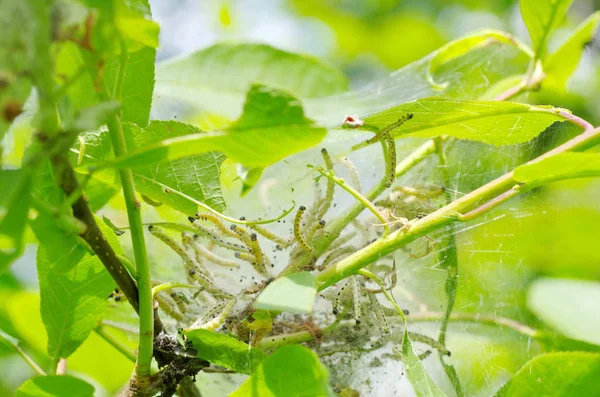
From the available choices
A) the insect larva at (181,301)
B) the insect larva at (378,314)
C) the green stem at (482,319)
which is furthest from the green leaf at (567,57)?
the insect larva at (181,301)

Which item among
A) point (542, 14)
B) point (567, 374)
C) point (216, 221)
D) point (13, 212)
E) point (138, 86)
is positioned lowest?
point (567, 374)

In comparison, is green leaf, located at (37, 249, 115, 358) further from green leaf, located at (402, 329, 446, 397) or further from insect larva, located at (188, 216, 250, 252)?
green leaf, located at (402, 329, 446, 397)

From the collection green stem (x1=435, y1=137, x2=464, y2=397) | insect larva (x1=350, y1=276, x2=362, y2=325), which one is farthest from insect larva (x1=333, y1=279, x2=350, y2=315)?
green stem (x1=435, y1=137, x2=464, y2=397)

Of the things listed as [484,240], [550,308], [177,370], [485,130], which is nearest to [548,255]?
[550,308]

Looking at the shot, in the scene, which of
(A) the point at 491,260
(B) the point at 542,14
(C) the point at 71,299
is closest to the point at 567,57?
(B) the point at 542,14

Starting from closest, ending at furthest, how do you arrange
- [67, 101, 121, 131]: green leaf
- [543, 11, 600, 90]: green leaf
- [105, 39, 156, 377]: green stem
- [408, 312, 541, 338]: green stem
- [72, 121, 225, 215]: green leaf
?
1. [67, 101, 121, 131]: green leaf
2. [105, 39, 156, 377]: green stem
3. [72, 121, 225, 215]: green leaf
4. [408, 312, 541, 338]: green stem
5. [543, 11, 600, 90]: green leaf

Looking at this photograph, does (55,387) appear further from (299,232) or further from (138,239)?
(299,232)
